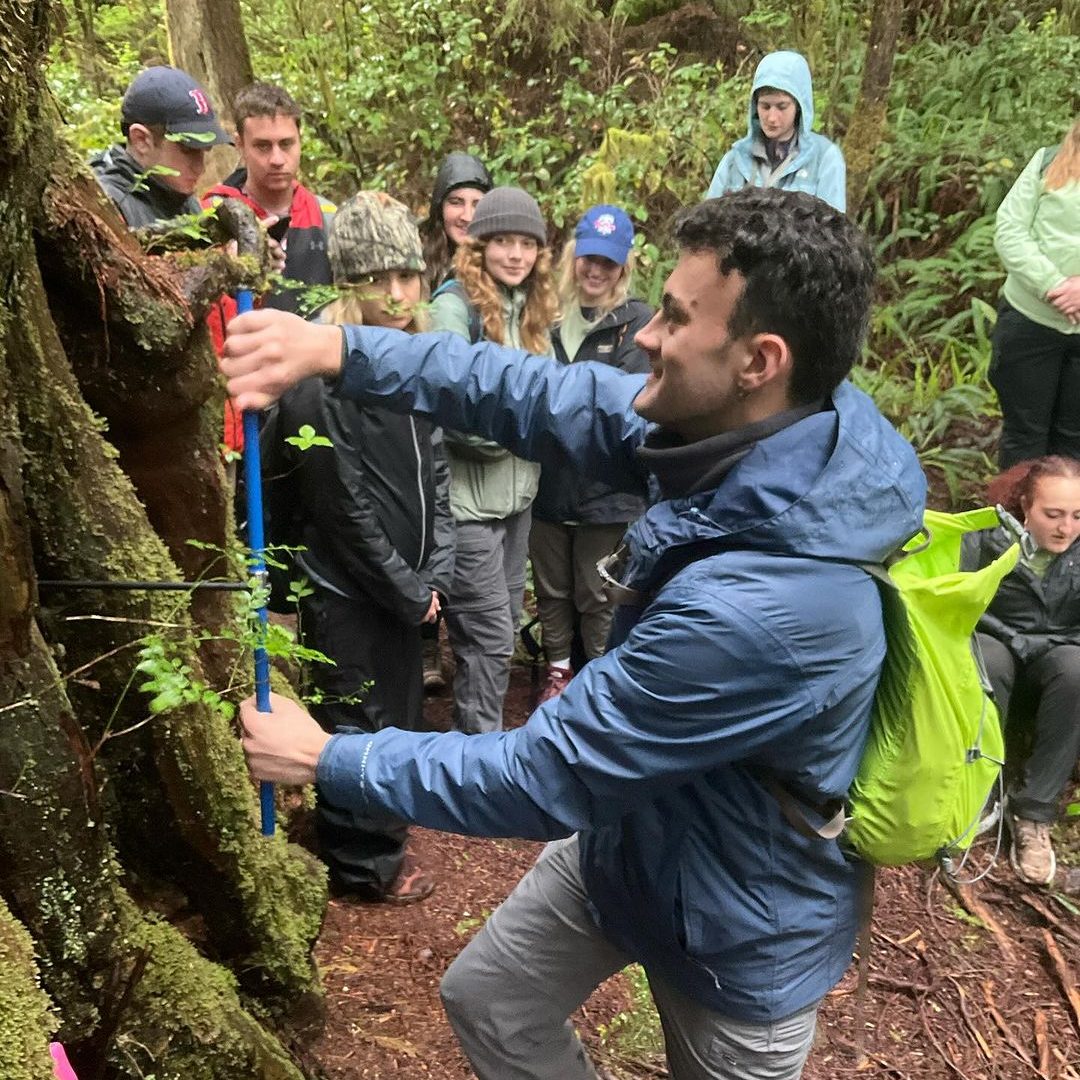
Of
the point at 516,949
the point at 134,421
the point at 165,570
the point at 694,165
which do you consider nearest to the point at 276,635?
the point at 165,570

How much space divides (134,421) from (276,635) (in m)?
0.67

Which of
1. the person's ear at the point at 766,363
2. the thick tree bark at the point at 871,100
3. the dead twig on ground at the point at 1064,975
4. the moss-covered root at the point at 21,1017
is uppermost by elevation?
the thick tree bark at the point at 871,100

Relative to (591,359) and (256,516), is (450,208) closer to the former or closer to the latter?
(591,359)

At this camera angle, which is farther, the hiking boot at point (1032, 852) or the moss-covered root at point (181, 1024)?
the hiking boot at point (1032, 852)

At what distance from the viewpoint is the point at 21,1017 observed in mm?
1574

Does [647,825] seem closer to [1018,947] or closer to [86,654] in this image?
[86,654]

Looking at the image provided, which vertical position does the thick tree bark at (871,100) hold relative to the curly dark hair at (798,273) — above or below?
above

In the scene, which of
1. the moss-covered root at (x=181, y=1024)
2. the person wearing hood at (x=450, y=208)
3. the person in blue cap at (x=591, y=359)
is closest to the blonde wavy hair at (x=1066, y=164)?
the person in blue cap at (x=591, y=359)

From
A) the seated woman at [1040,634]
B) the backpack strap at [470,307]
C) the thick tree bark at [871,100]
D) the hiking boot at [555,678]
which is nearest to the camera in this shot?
the backpack strap at [470,307]

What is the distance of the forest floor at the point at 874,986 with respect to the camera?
10.7ft

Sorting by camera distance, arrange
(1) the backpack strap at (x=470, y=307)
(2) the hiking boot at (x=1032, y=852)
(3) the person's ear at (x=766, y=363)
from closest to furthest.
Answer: (3) the person's ear at (x=766, y=363)
(1) the backpack strap at (x=470, y=307)
(2) the hiking boot at (x=1032, y=852)

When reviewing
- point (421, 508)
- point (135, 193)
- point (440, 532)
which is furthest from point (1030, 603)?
point (135, 193)

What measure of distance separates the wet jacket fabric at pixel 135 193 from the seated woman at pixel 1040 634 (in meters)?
4.02

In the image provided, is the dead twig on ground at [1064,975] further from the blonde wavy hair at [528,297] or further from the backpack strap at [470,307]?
the backpack strap at [470,307]
